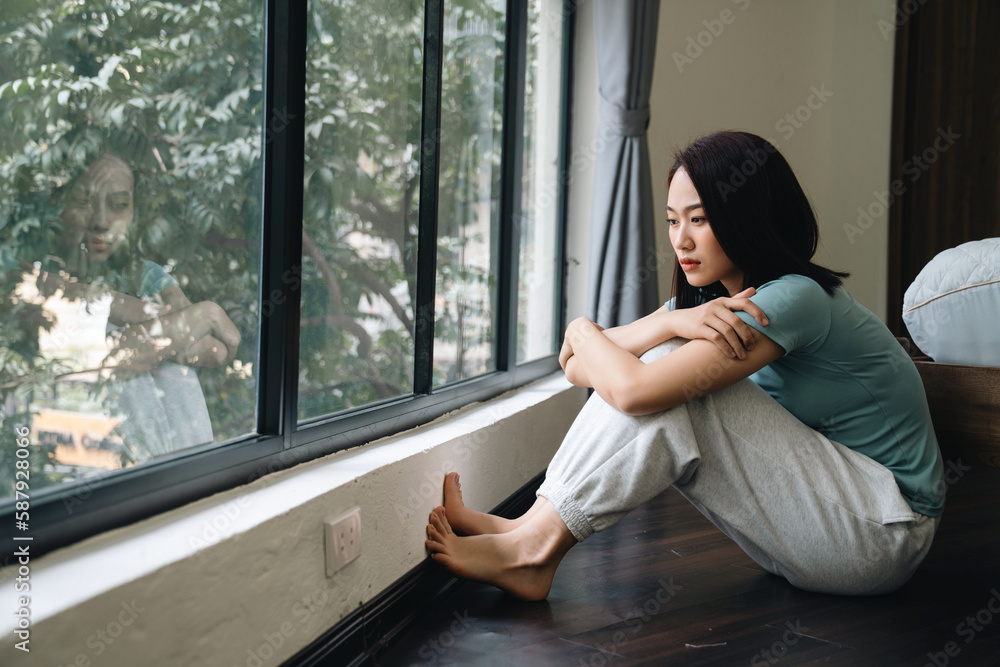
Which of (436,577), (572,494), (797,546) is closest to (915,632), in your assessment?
(797,546)

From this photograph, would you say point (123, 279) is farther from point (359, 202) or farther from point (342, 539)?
point (359, 202)

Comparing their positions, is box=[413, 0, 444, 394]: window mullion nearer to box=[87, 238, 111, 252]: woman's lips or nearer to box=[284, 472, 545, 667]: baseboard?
box=[284, 472, 545, 667]: baseboard

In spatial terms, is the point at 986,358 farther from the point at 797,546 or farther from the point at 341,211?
the point at 341,211

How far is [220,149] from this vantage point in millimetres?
1257

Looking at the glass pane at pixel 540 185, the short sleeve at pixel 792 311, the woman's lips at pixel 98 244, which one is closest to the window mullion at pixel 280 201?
the woman's lips at pixel 98 244

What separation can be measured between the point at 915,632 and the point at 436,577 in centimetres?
93

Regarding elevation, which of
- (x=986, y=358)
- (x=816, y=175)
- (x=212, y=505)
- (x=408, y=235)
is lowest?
(x=212, y=505)

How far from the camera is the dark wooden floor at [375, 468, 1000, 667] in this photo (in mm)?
1375

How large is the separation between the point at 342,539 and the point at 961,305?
51.7 inches

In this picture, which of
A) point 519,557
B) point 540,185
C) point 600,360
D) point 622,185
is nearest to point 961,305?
point 600,360

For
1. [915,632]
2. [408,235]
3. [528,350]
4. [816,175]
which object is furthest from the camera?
[816,175]

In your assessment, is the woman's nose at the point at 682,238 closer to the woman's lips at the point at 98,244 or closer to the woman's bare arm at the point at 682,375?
the woman's bare arm at the point at 682,375

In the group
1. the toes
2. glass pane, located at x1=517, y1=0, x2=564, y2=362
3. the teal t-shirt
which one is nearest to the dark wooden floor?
the toes

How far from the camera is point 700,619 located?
5.00 feet
